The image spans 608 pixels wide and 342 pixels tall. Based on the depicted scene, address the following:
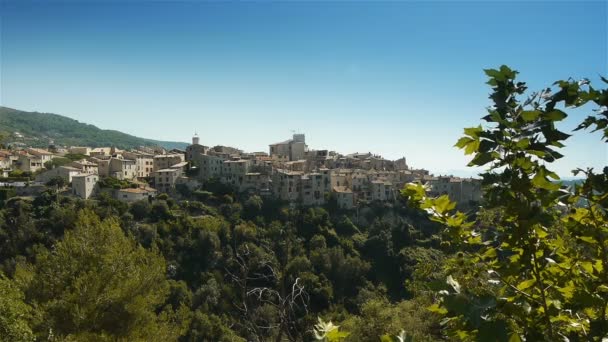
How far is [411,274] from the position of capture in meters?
17.7

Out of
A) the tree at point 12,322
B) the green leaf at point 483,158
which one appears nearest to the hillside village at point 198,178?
the tree at point 12,322

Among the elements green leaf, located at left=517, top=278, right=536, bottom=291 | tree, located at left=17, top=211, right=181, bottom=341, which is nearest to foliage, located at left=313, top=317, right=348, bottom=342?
green leaf, located at left=517, top=278, right=536, bottom=291

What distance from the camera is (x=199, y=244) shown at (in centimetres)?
4238

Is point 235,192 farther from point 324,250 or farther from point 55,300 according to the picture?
point 55,300

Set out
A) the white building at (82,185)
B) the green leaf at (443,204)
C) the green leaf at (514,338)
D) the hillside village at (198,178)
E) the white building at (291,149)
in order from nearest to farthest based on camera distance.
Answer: the green leaf at (514,338) < the green leaf at (443,204) < the white building at (82,185) < the hillside village at (198,178) < the white building at (291,149)

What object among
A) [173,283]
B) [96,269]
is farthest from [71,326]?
[173,283]

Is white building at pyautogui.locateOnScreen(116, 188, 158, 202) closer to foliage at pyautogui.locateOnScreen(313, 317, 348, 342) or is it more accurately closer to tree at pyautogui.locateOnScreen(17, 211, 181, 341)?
tree at pyautogui.locateOnScreen(17, 211, 181, 341)

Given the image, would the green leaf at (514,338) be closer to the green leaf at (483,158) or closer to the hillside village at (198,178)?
the green leaf at (483,158)

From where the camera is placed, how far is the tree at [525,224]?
1787mm

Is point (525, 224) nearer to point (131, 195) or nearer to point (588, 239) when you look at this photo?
point (588, 239)

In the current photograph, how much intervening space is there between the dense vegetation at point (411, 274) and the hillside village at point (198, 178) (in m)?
8.62

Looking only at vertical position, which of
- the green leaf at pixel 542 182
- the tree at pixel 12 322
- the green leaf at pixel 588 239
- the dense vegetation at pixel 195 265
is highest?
the green leaf at pixel 542 182

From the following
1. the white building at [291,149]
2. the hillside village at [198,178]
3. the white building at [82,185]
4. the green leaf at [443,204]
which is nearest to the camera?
the green leaf at [443,204]

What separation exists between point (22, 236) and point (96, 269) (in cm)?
3288
